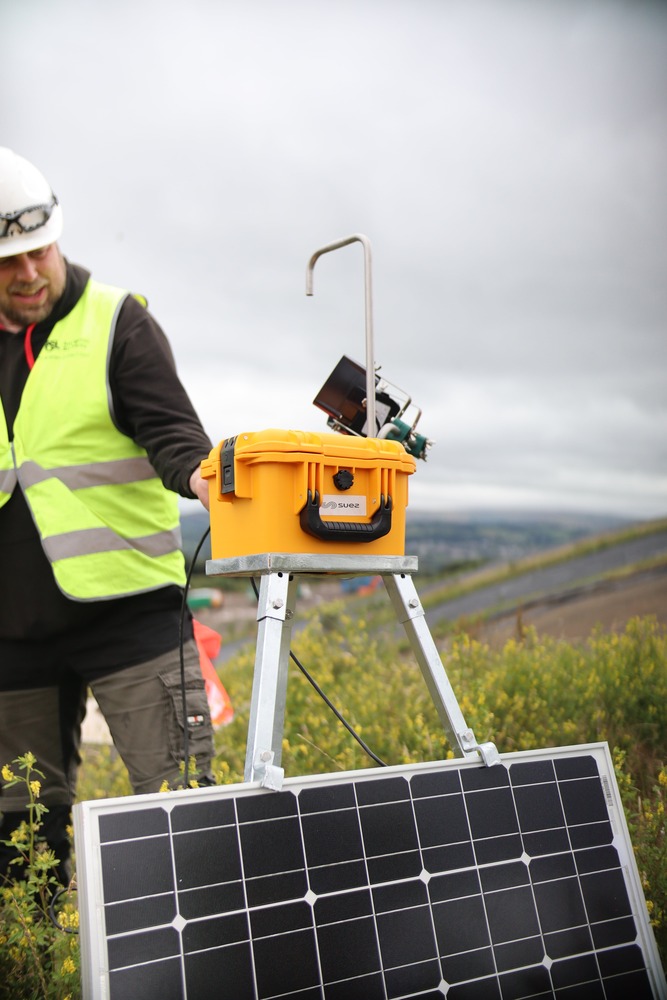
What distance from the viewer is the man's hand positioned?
8.30 ft

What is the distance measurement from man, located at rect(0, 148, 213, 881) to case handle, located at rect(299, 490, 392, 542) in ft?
2.72

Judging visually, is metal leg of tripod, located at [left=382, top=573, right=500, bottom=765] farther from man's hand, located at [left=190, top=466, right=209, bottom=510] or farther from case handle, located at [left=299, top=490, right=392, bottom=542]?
man's hand, located at [left=190, top=466, right=209, bottom=510]

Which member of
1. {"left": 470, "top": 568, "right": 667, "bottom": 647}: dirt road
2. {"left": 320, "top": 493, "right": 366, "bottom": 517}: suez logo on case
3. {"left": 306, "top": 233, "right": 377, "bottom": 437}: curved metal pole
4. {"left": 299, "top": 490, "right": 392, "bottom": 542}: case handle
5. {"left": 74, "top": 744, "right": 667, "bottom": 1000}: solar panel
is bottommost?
{"left": 74, "top": 744, "right": 667, "bottom": 1000}: solar panel

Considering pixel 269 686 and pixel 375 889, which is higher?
pixel 269 686

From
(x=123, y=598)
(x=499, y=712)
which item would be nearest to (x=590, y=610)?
(x=499, y=712)

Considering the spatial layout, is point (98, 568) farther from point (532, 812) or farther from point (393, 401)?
point (532, 812)

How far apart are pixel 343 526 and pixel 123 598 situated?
109 centimetres

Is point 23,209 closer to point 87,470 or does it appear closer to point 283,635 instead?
point 87,470

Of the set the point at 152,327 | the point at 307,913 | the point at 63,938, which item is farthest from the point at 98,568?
the point at 307,913

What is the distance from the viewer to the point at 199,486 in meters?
2.56

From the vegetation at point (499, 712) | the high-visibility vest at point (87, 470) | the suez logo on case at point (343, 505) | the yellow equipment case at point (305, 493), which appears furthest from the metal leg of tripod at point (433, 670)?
the high-visibility vest at point (87, 470)

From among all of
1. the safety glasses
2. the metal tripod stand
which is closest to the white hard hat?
the safety glasses

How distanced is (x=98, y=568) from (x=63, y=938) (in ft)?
3.38

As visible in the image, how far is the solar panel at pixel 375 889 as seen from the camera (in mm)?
1826
